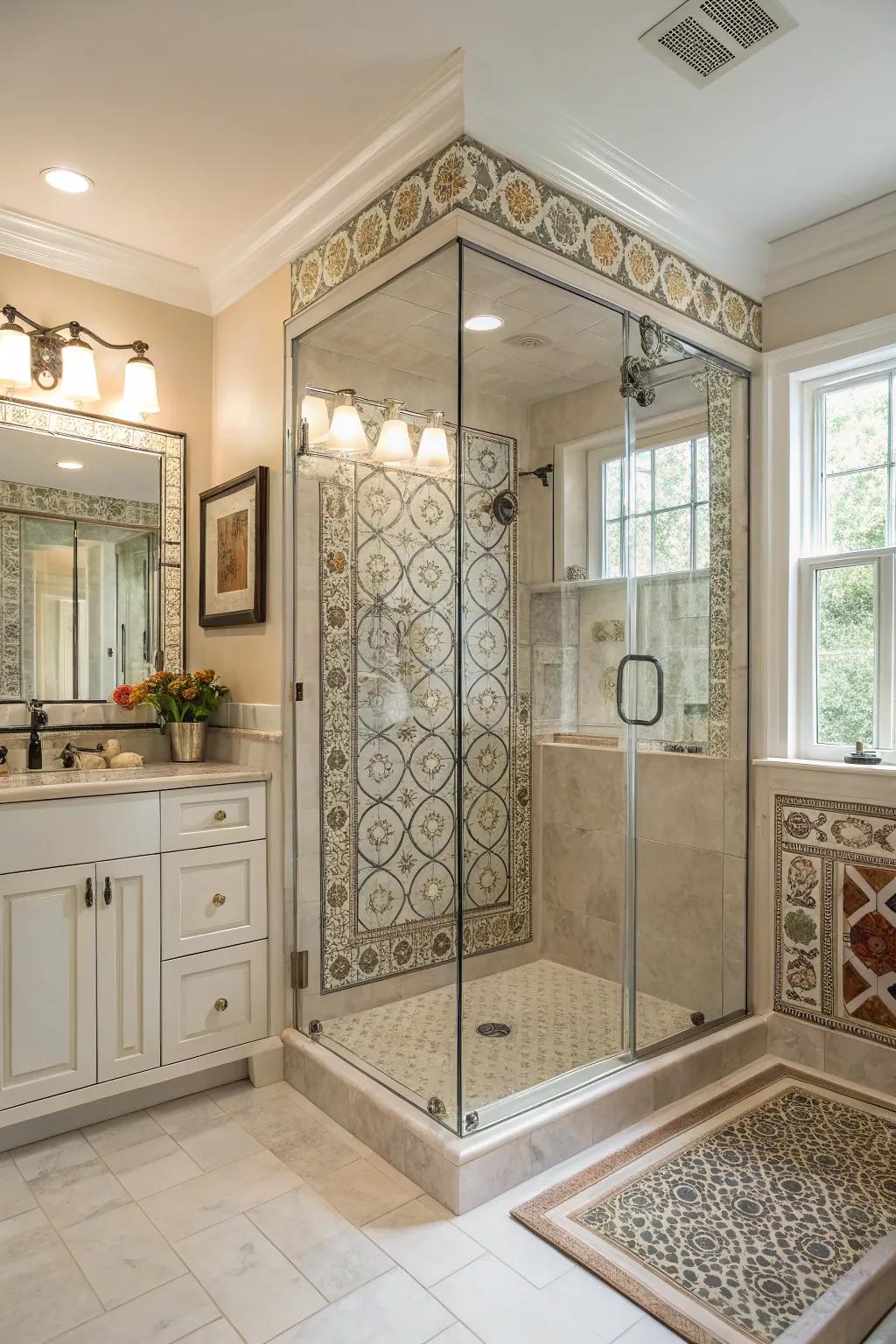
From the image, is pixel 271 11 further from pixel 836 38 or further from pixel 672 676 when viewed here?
pixel 672 676

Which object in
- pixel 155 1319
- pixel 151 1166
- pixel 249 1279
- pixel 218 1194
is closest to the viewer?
pixel 155 1319

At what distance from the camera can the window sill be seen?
2.49 meters

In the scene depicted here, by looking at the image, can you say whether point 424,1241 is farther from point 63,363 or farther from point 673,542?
point 63,363

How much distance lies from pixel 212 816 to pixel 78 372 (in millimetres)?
1493

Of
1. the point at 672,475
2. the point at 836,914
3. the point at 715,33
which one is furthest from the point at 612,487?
the point at 836,914

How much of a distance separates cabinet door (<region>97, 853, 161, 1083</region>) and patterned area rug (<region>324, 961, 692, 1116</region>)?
0.54 meters

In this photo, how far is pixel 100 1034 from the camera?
2266mm

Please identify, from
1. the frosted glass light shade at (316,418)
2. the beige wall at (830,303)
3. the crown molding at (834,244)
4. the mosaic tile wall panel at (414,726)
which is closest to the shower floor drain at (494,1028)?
the mosaic tile wall panel at (414,726)

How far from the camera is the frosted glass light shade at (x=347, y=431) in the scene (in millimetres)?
2475

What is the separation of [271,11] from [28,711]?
202cm

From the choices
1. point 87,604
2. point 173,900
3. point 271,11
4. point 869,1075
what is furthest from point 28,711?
point 869,1075

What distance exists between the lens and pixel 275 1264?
69.2 inches

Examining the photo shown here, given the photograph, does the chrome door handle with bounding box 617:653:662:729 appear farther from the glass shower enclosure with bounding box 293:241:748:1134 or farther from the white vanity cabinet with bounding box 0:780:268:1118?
the white vanity cabinet with bounding box 0:780:268:1118

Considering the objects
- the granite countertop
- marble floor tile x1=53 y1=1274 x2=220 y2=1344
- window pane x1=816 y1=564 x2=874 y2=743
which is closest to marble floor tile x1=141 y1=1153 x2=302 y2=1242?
marble floor tile x1=53 y1=1274 x2=220 y2=1344
